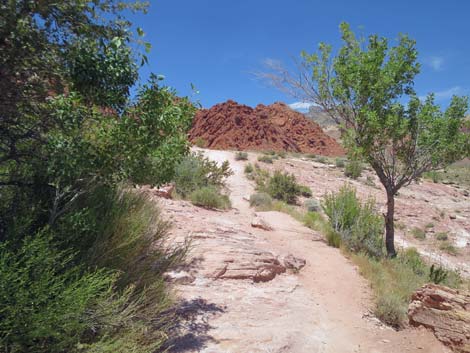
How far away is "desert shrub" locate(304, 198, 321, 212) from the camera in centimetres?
1584

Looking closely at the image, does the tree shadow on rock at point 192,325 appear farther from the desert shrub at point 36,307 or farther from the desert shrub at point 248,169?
the desert shrub at point 248,169

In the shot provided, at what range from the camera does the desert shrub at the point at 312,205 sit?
15844 mm

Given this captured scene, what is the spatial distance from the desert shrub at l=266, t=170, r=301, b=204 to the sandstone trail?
8.55m

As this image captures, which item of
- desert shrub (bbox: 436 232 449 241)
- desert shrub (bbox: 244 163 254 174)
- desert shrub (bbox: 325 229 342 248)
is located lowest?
desert shrub (bbox: 436 232 449 241)

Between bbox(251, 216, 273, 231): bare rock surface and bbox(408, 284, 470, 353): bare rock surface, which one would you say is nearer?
bbox(408, 284, 470, 353): bare rock surface

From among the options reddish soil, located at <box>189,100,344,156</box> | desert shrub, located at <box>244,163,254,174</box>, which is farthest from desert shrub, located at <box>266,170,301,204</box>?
reddish soil, located at <box>189,100,344,156</box>

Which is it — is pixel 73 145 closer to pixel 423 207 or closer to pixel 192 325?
pixel 192 325

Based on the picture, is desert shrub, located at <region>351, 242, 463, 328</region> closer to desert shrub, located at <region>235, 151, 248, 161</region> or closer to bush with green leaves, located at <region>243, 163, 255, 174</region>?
bush with green leaves, located at <region>243, 163, 255, 174</region>

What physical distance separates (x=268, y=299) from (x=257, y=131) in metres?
44.6

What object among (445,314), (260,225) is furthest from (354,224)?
(445,314)

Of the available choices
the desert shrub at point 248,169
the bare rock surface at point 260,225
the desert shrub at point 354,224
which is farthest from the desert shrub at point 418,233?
the desert shrub at point 248,169

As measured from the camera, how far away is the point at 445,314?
15.8 ft

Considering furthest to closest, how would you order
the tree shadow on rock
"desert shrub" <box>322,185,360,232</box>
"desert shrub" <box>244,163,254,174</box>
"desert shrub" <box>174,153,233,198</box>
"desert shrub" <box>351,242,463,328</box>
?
"desert shrub" <box>244,163,254,174</box> < "desert shrub" <box>174,153,233,198</box> < "desert shrub" <box>322,185,360,232</box> < "desert shrub" <box>351,242,463,328</box> < the tree shadow on rock

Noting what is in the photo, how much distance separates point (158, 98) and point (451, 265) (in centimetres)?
1270
